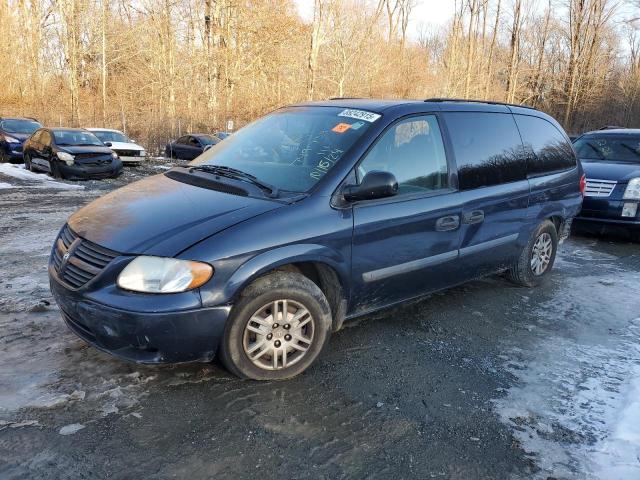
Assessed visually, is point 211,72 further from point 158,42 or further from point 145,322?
point 145,322

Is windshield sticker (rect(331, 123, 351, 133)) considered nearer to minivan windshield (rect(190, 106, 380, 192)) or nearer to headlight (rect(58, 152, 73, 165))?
minivan windshield (rect(190, 106, 380, 192))

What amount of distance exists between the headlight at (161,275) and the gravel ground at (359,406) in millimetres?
691

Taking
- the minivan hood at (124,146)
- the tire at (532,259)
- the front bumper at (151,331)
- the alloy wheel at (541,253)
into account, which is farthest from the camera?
the minivan hood at (124,146)

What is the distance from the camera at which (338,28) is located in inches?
1117

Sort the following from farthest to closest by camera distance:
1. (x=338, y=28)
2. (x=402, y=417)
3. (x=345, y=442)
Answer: (x=338, y=28), (x=402, y=417), (x=345, y=442)

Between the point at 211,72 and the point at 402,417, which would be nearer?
the point at 402,417

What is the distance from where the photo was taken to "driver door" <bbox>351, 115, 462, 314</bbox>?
3580mm

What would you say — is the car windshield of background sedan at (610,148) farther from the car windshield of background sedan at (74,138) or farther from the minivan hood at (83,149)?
the car windshield of background sedan at (74,138)

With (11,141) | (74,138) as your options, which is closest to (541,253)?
(74,138)

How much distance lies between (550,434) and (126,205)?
9.78 ft

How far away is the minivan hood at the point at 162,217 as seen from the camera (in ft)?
9.68

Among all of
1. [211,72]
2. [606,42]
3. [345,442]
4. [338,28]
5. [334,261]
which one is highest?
[606,42]

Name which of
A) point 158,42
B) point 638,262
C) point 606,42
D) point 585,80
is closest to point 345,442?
point 638,262

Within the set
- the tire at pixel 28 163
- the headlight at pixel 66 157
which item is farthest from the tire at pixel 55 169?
the tire at pixel 28 163
